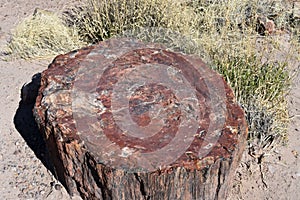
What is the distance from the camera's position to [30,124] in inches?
172

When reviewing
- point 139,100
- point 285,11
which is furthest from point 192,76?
point 285,11

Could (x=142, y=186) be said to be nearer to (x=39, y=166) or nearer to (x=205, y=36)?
(x=39, y=166)

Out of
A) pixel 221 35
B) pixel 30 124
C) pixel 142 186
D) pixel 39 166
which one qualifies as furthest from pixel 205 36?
pixel 142 186

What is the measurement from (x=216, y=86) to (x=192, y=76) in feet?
0.68

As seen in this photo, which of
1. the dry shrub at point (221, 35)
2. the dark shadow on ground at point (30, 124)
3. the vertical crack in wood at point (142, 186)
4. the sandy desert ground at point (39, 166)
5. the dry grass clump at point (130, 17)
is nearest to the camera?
the vertical crack in wood at point (142, 186)

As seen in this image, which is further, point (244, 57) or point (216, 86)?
point (244, 57)

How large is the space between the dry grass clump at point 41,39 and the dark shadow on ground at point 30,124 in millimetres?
414

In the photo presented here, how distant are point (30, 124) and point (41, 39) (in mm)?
1226

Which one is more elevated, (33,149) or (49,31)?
(49,31)

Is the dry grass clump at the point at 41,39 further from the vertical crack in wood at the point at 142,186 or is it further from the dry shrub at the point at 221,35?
the vertical crack in wood at the point at 142,186

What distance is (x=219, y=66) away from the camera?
456 centimetres

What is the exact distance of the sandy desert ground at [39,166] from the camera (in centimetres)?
387

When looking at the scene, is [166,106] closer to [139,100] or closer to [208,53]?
[139,100]

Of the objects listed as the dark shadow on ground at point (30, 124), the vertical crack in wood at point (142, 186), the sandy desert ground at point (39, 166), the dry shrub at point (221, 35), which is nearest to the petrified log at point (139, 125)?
the vertical crack in wood at point (142, 186)
